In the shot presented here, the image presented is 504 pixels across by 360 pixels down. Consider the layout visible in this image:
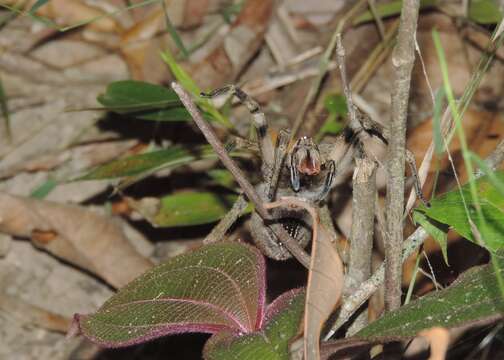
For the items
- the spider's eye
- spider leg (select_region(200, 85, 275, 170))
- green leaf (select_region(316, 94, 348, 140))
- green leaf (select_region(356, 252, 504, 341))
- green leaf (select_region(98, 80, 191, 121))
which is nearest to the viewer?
green leaf (select_region(356, 252, 504, 341))

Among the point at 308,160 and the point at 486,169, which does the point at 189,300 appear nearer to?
the point at 308,160

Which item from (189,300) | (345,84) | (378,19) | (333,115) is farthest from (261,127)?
(378,19)

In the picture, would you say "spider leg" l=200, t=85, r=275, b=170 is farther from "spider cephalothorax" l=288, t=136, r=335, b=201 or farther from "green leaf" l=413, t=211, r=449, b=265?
"green leaf" l=413, t=211, r=449, b=265

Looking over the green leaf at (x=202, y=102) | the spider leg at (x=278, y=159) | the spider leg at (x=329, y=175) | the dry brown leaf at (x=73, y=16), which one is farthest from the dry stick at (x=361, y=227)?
the dry brown leaf at (x=73, y=16)

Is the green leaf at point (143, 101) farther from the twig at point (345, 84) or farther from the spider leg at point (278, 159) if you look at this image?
the twig at point (345, 84)

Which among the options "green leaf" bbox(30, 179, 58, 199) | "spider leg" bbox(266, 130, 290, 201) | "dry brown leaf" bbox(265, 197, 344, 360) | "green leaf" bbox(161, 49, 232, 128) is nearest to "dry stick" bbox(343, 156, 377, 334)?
"spider leg" bbox(266, 130, 290, 201)

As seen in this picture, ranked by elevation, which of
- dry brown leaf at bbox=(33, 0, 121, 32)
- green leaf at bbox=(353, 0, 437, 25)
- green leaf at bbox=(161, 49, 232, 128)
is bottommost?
green leaf at bbox=(161, 49, 232, 128)

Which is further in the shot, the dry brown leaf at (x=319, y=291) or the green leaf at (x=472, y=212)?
the green leaf at (x=472, y=212)

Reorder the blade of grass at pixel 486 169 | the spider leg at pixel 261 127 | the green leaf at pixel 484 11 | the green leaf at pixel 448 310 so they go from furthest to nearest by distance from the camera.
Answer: the green leaf at pixel 484 11, the spider leg at pixel 261 127, the green leaf at pixel 448 310, the blade of grass at pixel 486 169

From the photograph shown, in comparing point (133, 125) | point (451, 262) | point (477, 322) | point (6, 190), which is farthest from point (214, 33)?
point (477, 322)
